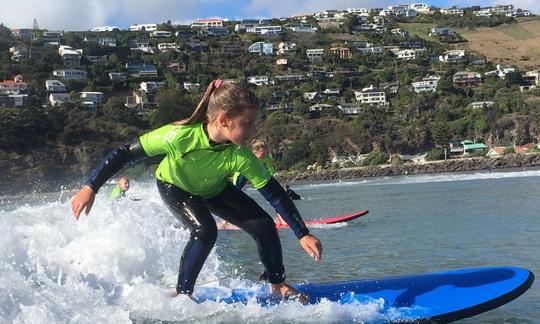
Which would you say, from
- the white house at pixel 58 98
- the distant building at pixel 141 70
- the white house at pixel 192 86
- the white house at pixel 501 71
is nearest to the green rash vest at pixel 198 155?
the white house at pixel 58 98

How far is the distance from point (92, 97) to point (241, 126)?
111 meters

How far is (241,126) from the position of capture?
4324 mm

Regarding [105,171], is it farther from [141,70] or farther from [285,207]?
[141,70]

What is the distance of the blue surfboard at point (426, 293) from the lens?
4289mm

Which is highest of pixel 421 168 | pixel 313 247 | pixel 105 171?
pixel 105 171

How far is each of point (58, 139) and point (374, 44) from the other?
109 m

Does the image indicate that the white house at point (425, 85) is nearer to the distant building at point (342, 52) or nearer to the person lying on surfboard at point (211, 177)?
the distant building at point (342, 52)

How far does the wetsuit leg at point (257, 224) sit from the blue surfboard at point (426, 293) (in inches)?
9.4

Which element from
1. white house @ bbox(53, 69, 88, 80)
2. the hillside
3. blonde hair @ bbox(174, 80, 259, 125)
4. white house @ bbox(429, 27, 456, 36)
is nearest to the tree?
white house @ bbox(53, 69, 88, 80)

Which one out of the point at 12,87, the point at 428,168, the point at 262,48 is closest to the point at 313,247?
the point at 428,168

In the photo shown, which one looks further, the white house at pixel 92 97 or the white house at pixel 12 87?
the white house at pixel 92 97

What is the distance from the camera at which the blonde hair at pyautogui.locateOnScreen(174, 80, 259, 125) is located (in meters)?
4.30

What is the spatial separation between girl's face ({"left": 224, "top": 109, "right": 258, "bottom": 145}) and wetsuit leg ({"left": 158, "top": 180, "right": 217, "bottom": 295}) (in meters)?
0.74

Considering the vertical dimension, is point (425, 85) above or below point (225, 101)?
below
